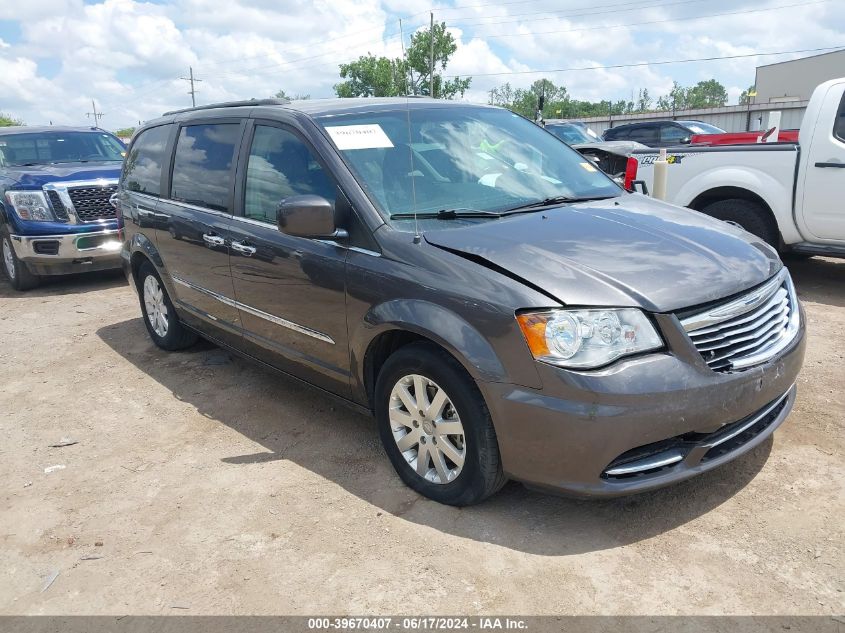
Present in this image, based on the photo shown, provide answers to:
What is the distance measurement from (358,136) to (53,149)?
7.46 metres

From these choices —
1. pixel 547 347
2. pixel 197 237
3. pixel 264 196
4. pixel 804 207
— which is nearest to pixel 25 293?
pixel 197 237

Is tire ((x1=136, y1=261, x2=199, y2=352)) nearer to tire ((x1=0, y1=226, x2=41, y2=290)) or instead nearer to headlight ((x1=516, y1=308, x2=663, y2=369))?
tire ((x1=0, y1=226, x2=41, y2=290))

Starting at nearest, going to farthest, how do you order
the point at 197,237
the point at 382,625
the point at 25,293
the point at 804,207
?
1. the point at 382,625
2. the point at 197,237
3. the point at 804,207
4. the point at 25,293

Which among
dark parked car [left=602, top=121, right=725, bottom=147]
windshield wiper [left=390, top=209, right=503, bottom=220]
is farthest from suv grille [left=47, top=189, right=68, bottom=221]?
dark parked car [left=602, top=121, right=725, bottom=147]

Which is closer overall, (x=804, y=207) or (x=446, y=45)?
(x=804, y=207)

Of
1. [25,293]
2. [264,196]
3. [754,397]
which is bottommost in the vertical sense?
[25,293]

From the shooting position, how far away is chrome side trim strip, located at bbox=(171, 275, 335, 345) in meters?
3.69

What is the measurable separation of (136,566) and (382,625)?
1.16 meters

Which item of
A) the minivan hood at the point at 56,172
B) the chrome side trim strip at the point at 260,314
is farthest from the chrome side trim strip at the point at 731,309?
the minivan hood at the point at 56,172

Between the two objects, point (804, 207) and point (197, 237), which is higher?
point (197, 237)

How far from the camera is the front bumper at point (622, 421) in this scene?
260cm

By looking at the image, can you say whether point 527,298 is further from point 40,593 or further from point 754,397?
point 40,593

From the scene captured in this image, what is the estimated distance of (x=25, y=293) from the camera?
8.57 m

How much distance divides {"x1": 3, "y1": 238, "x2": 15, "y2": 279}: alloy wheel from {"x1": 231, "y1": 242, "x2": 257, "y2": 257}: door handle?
228 inches
